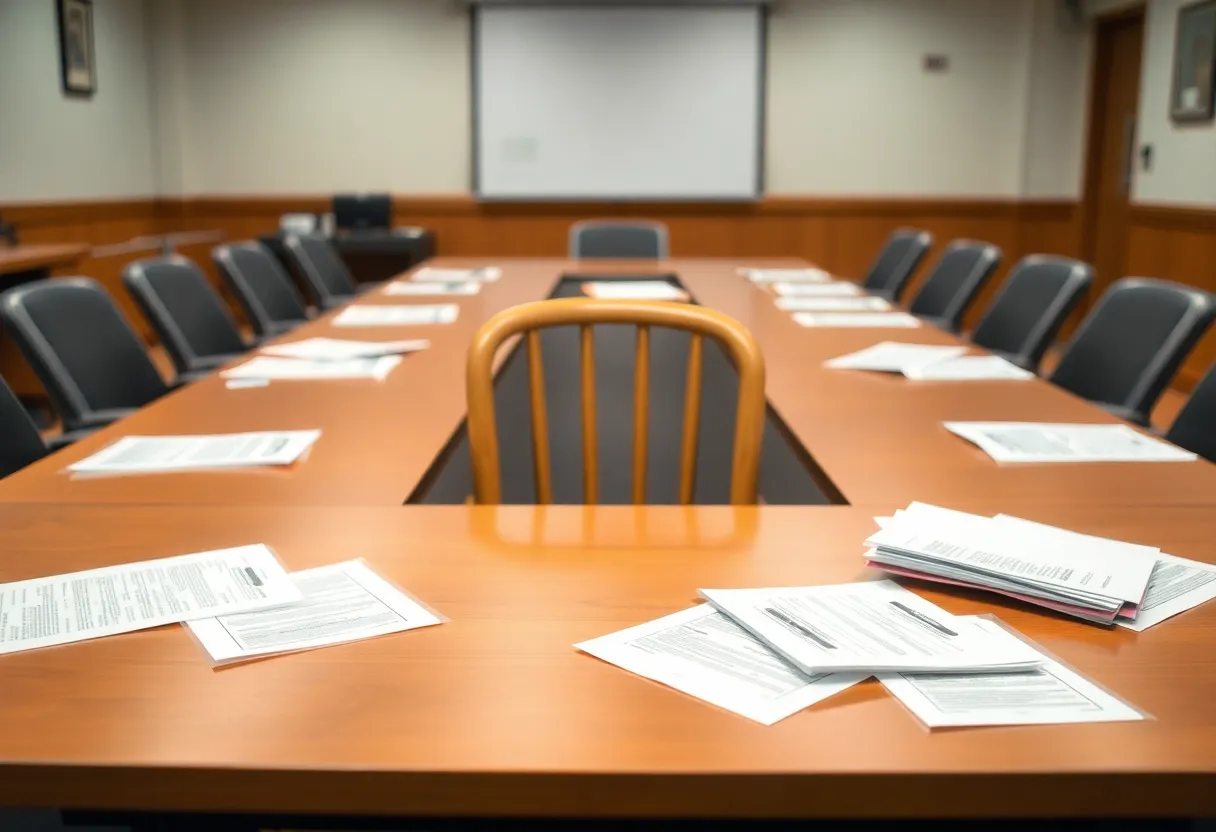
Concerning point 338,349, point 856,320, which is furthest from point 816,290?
point 338,349

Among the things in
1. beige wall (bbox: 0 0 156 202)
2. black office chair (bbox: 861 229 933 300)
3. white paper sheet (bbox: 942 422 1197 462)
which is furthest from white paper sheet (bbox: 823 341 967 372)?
beige wall (bbox: 0 0 156 202)

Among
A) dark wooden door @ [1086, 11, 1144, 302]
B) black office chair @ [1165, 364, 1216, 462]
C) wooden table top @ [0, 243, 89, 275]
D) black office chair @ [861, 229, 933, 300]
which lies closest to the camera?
black office chair @ [1165, 364, 1216, 462]

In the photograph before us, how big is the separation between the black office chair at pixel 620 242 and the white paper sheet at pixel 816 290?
1445mm

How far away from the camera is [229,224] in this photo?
7277mm

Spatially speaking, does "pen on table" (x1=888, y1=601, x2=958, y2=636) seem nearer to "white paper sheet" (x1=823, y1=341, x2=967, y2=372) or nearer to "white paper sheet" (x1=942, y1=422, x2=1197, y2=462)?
"white paper sheet" (x1=942, y1=422, x2=1197, y2=462)

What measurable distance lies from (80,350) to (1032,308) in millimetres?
2463

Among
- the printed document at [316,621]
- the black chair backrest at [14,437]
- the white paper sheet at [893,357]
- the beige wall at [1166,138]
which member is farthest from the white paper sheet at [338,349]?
the beige wall at [1166,138]

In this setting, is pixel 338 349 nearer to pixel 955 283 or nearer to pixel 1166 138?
pixel 955 283

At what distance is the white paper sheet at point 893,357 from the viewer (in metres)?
2.29

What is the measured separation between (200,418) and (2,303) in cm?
67

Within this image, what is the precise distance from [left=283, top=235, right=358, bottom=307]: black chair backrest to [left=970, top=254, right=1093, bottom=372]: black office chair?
2481 millimetres

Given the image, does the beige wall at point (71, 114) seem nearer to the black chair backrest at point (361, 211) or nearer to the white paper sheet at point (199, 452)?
the black chair backrest at point (361, 211)

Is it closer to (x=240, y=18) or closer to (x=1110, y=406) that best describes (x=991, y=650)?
(x=1110, y=406)

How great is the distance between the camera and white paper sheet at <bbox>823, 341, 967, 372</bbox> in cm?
229
